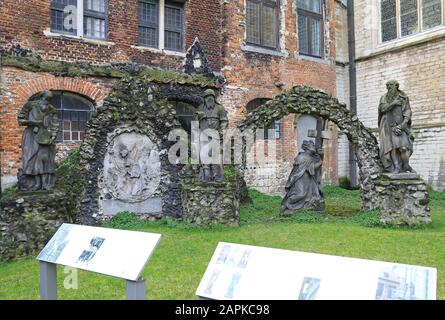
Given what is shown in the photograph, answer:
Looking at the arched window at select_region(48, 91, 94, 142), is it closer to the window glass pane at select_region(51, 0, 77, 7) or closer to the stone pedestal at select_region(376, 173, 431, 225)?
the window glass pane at select_region(51, 0, 77, 7)

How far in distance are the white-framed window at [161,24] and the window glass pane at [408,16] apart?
9.34m

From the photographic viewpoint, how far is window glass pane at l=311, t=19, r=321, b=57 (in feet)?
59.0

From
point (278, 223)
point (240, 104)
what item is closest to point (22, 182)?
point (278, 223)

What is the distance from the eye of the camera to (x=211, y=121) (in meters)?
9.84

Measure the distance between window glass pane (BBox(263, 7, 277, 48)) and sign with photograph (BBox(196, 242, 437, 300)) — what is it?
1403 cm

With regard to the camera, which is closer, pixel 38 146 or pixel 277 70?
pixel 38 146

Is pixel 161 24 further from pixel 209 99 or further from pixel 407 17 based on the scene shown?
pixel 407 17

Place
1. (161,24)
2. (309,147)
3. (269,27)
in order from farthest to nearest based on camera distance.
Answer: (269,27) → (161,24) → (309,147)

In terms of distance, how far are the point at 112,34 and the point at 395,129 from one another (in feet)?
28.6

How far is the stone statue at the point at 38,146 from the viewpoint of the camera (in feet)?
26.7

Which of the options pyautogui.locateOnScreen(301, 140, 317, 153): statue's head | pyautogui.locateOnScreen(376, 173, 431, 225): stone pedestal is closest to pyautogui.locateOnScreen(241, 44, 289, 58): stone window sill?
pyautogui.locateOnScreen(301, 140, 317, 153): statue's head

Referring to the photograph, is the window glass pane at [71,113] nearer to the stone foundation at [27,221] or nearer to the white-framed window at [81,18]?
the white-framed window at [81,18]

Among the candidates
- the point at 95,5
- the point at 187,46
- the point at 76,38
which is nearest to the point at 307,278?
the point at 76,38

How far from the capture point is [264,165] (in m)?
16.2
